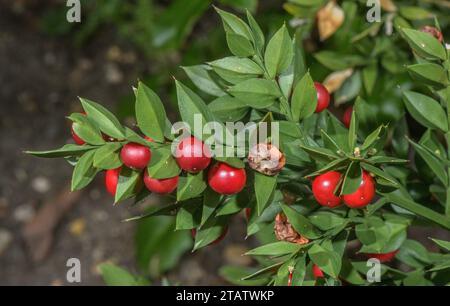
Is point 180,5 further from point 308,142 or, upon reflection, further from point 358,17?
point 308,142

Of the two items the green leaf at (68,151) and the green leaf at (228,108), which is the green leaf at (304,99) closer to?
the green leaf at (228,108)

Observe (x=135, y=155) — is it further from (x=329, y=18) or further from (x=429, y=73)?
(x=329, y=18)

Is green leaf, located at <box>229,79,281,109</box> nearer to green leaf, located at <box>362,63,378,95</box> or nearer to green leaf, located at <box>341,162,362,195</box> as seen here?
green leaf, located at <box>341,162,362,195</box>

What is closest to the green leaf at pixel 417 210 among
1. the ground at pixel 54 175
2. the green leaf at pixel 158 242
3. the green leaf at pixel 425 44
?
the green leaf at pixel 425 44

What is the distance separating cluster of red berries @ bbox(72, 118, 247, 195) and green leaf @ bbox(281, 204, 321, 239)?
64 millimetres

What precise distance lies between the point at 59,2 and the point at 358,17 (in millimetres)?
1235

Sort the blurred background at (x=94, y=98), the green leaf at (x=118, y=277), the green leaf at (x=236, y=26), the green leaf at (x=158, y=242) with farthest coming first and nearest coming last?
1. the green leaf at (x=158, y=242)
2. the blurred background at (x=94, y=98)
3. the green leaf at (x=118, y=277)
4. the green leaf at (x=236, y=26)

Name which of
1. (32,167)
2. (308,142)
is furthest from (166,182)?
(32,167)

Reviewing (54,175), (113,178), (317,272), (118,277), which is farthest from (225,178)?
(54,175)

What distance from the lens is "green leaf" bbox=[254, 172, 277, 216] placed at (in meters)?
0.68

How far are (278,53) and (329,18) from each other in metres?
0.54

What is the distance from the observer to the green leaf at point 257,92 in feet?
2.33

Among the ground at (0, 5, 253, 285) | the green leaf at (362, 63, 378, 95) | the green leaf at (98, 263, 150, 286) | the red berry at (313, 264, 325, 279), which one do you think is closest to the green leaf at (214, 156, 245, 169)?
the red berry at (313, 264, 325, 279)

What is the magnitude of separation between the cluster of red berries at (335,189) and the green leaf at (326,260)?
0.06 metres
